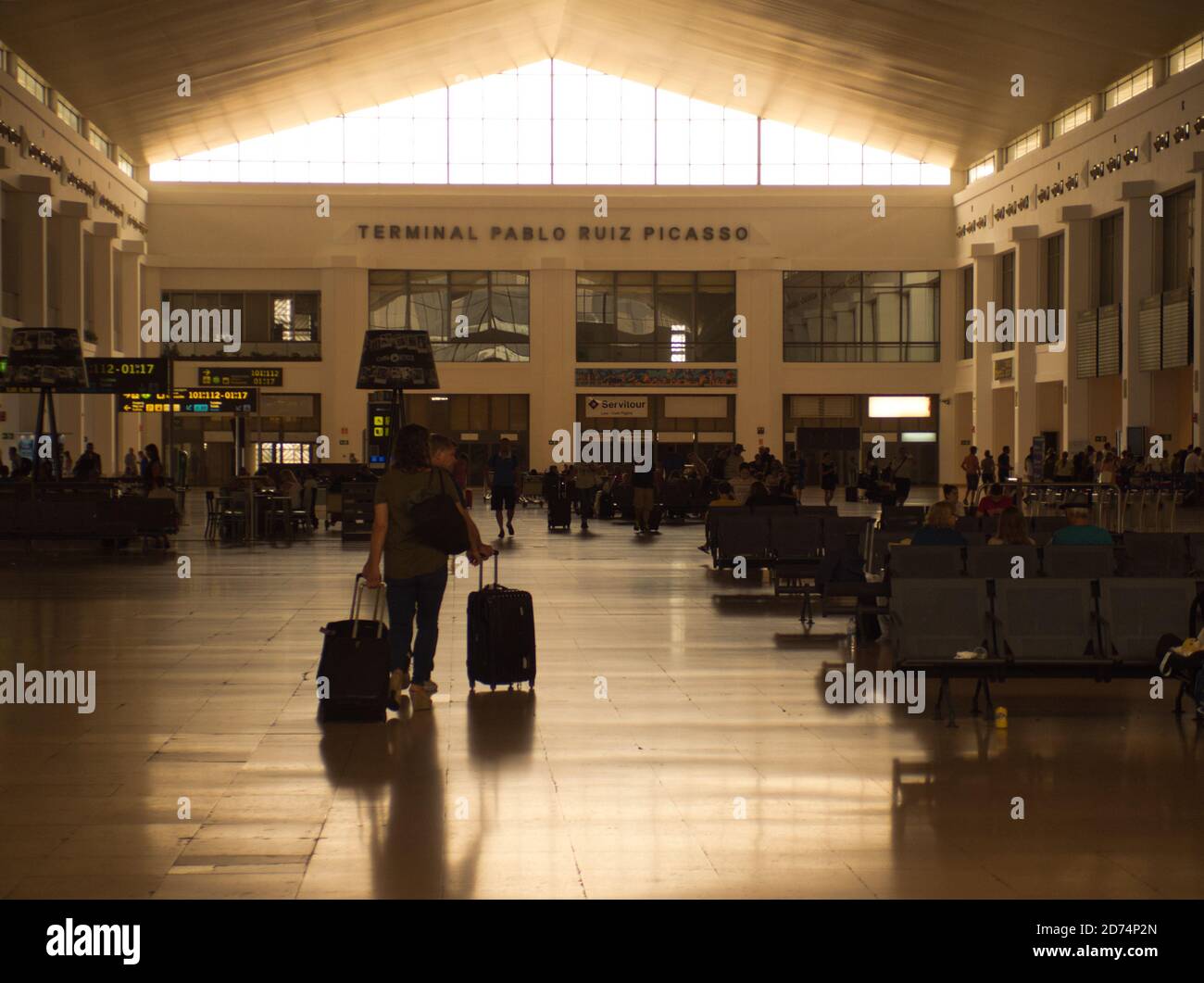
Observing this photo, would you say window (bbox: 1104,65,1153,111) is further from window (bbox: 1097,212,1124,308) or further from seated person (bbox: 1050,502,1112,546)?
seated person (bbox: 1050,502,1112,546)

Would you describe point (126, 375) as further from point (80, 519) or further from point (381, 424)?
point (80, 519)

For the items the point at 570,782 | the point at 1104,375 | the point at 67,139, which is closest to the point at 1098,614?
the point at 570,782

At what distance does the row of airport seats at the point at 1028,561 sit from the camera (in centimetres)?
1183

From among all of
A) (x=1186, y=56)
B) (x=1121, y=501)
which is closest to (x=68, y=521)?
(x=1121, y=501)

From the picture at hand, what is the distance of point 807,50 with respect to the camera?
43188 mm

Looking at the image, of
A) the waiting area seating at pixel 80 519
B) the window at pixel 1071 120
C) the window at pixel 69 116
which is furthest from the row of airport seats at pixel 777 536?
the window at pixel 69 116

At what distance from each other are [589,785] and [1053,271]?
42.9 meters

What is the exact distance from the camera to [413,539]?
30.3 ft

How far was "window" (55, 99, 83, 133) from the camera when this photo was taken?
142 ft

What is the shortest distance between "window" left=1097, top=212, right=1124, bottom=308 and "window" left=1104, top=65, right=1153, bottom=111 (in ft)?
9.72

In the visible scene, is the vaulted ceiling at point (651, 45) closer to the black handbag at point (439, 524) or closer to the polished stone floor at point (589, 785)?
the polished stone floor at point (589, 785)

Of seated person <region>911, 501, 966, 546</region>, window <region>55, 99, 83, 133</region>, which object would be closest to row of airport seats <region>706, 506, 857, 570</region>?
seated person <region>911, 501, 966, 546</region>
